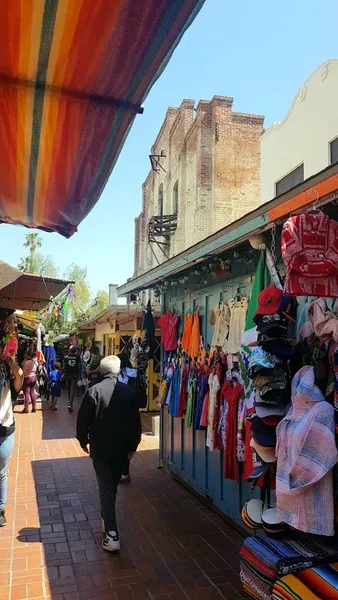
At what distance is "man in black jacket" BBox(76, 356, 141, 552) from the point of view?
14.3 ft

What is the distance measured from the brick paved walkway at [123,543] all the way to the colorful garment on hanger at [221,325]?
78.8 inches

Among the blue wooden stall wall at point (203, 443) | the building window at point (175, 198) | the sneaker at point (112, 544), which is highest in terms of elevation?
the building window at point (175, 198)

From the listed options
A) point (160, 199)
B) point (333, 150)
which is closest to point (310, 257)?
point (333, 150)

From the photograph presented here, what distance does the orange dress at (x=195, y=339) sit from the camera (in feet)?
19.4

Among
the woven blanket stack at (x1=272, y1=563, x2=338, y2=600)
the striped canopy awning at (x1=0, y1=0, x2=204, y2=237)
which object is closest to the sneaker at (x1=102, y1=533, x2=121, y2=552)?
the woven blanket stack at (x1=272, y1=563, x2=338, y2=600)

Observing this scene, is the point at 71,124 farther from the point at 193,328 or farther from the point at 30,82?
the point at 193,328

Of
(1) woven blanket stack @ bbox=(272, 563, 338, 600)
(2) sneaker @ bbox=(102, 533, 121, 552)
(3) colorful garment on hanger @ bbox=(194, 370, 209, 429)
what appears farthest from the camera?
(3) colorful garment on hanger @ bbox=(194, 370, 209, 429)

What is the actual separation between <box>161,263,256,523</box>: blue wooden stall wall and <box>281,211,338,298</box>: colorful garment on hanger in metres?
1.91

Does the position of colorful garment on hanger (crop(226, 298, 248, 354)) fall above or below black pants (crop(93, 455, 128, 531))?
above

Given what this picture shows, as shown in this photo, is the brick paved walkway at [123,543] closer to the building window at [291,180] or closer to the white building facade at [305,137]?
the white building facade at [305,137]

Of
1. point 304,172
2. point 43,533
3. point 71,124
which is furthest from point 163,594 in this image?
point 304,172

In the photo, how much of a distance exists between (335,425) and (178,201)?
53.1 feet

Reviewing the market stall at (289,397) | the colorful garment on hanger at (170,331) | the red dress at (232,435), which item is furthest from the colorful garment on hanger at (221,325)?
the colorful garment on hanger at (170,331)

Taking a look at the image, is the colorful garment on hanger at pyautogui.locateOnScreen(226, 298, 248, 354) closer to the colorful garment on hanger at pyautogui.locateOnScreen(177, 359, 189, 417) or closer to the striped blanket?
the colorful garment on hanger at pyautogui.locateOnScreen(177, 359, 189, 417)
